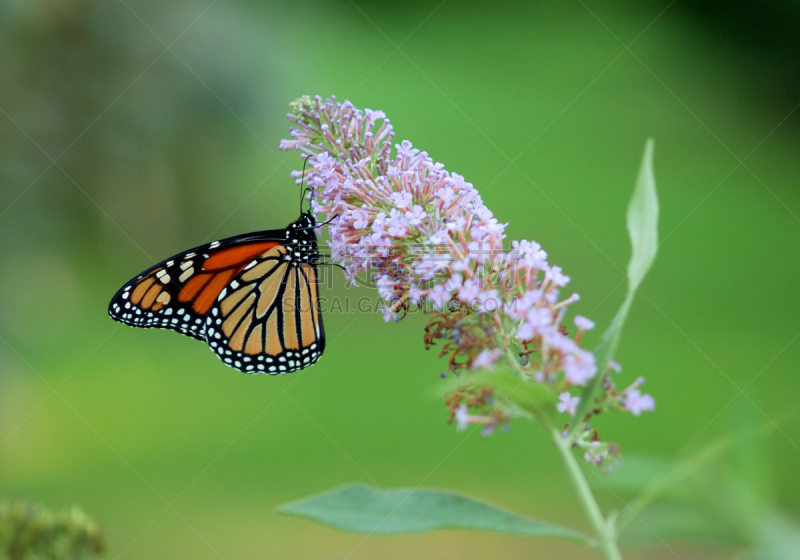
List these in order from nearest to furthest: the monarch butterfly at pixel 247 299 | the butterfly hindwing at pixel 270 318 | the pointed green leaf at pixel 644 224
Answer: the pointed green leaf at pixel 644 224 < the monarch butterfly at pixel 247 299 < the butterfly hindwing at pixel 270 318

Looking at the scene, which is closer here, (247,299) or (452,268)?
(452,268)

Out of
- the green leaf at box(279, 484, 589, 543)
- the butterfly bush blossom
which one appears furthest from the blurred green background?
the green leaf at box(279, 484, 589, 543)

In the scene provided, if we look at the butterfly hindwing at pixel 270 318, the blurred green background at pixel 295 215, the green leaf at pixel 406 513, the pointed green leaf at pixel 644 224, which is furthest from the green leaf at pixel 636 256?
the blurred green background at pixel 295 215

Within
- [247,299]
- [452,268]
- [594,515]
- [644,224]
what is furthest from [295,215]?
[594,515]

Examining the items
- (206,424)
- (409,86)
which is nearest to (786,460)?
(206,424)

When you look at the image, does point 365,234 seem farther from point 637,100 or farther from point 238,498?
point 637,100

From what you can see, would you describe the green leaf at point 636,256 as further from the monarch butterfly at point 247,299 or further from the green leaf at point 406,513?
the monarch butterfly at point 247,299

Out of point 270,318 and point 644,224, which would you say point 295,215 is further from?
point 644,224
